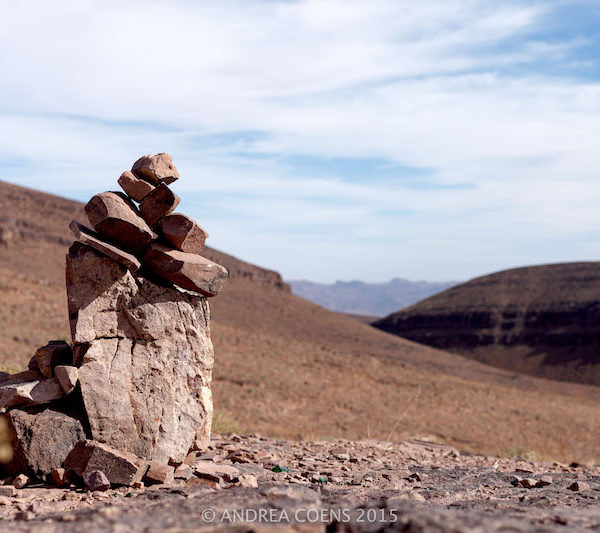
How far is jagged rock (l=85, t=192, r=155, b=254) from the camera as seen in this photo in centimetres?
698

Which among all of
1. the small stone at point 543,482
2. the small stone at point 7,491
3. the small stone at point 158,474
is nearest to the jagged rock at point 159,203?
the small stone at point 158,474

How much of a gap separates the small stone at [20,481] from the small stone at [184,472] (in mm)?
1499

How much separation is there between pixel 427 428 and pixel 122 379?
585 inches

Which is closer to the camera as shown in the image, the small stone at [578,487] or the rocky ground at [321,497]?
the rocky ground at [321,497]

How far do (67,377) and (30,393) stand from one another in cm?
45

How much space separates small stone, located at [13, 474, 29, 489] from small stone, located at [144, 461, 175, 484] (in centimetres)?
120

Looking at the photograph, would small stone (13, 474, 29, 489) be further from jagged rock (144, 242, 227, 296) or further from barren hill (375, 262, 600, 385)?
barren hill (375, 262, 600, 385)

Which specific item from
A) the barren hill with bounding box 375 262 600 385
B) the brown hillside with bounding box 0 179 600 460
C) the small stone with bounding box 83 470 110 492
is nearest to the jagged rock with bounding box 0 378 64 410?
the small stone with bounding box 83 470 110 492

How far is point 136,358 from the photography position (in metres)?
7.01

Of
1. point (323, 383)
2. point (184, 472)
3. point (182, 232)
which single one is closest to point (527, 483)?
point (184, 472)

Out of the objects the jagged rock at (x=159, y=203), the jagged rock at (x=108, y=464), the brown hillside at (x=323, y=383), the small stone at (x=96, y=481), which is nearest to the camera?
the small stone at (x=96, y=481)

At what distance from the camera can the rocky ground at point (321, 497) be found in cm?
430

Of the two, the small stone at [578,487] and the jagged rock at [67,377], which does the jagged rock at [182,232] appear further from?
the small stone at [578,487]

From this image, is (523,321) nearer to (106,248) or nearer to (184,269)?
(184,269)
